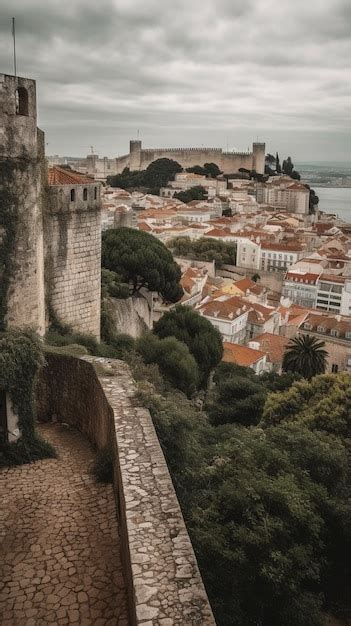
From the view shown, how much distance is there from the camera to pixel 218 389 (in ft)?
66.6

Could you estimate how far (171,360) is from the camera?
1834 centimetres

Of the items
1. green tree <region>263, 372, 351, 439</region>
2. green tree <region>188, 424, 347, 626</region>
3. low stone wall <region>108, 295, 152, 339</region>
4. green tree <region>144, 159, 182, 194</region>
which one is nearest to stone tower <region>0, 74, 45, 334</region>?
green tree <region>188, 424, 347, 626</region>

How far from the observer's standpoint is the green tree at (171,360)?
18177 millimetres

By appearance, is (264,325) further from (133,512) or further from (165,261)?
(133,512)

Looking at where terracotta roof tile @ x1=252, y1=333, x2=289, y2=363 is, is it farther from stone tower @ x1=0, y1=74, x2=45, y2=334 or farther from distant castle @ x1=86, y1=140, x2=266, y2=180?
distant castle @ x1=86, y1=140, x2=266, y2=180

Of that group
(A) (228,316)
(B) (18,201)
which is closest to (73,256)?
(B) (18,201)

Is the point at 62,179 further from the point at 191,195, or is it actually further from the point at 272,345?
the point at 191,195

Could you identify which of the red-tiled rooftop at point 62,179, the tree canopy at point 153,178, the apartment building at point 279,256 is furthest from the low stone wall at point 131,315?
the tree canopy at point 153,178

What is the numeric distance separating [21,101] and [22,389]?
193 inches

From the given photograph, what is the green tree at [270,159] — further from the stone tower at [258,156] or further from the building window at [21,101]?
the building window at [21,101]

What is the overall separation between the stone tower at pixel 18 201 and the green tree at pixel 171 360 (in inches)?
348

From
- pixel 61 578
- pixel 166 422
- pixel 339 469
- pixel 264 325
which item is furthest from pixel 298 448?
pixel 264 325

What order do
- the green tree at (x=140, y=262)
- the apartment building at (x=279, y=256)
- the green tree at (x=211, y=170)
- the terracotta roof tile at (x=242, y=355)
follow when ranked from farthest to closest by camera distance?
the green tree at (x=211, y=170)
the apartment building at (x=279, y=256)
the terracotta roof tile at (x=242, y=355)
the green tree at (x=140, y=262)

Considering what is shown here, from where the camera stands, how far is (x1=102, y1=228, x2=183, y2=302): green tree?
77.9ft
